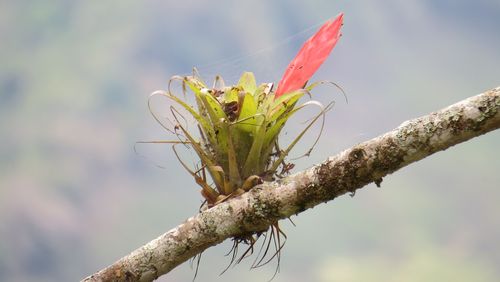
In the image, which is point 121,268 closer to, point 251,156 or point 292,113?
point 251,156

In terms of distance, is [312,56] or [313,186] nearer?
[313,186]

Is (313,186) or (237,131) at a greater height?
(237,131)

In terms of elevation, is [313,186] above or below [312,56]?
below
